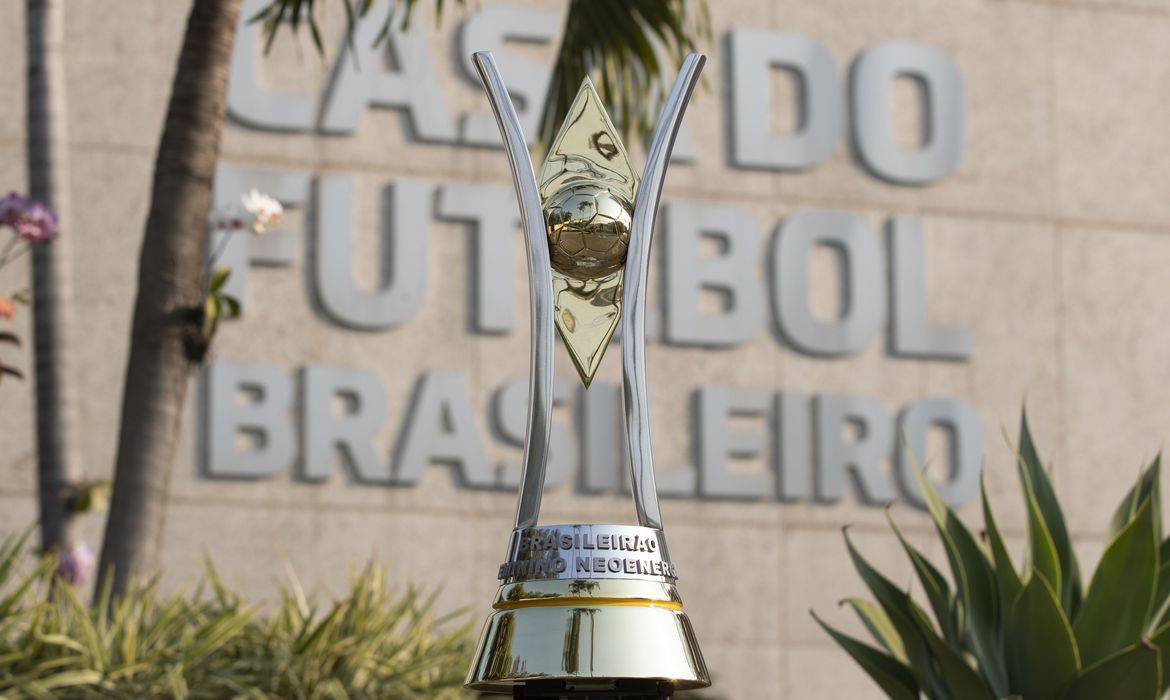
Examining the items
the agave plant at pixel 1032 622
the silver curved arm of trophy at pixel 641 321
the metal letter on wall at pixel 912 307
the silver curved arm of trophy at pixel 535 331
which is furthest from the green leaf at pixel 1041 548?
the metal letter on wall at pixel 912 307

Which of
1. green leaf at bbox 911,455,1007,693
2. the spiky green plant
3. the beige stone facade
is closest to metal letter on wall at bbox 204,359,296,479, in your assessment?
the beige stone facade

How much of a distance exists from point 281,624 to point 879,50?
650cm

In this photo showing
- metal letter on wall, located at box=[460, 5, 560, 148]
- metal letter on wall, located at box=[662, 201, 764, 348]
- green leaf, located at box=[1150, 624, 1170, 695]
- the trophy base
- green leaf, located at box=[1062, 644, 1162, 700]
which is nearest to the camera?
the trophy base

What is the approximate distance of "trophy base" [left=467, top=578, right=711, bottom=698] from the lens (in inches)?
81.9

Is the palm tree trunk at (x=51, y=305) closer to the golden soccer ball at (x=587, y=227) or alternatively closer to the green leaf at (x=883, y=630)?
the green leaf at (x=883, y=630)

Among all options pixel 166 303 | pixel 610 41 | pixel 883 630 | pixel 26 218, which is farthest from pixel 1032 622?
pixel 26 218

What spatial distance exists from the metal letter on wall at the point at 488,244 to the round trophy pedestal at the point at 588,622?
8.02 m

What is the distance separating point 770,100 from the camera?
10914 mm

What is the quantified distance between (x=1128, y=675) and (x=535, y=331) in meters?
3.02

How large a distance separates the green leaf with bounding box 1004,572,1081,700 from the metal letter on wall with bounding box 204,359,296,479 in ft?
18.3

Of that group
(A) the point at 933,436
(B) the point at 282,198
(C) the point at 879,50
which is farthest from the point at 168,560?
(C) the point at 879,50

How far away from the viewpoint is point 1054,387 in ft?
36.3

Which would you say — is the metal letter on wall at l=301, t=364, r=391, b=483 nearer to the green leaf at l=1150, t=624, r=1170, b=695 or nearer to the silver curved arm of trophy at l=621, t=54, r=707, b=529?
the green leaf at l=1150, t=624, r=1170, b=695

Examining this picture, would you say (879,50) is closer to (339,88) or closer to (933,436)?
(933,436)
